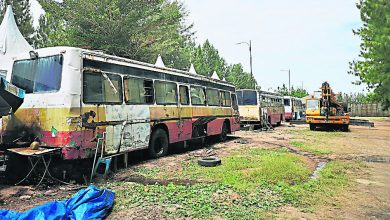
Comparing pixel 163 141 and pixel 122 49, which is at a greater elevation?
pixel 122 49

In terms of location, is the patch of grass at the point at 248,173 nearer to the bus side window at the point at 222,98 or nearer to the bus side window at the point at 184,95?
the bus side window at the point at 184,95

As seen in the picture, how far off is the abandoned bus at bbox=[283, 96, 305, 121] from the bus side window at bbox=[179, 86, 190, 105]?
883 inches

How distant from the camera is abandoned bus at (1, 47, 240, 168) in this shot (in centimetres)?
627

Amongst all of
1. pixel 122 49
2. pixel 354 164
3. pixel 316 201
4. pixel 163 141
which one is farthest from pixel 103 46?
pixel 316 201

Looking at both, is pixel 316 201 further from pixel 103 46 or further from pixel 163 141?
pixel 103 46

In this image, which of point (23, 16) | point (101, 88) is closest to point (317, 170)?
point (101, 88)

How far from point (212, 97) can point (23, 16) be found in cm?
2603

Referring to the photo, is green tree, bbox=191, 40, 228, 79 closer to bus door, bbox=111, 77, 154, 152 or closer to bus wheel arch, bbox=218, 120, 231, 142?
bus wheel arch, bbox=218, 120, 231, 142

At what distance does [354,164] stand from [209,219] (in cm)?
623

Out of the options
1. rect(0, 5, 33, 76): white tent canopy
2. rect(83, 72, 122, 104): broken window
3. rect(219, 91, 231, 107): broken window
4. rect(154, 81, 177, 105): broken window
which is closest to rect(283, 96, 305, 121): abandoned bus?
rect(219, 91, 231, 107): broken window

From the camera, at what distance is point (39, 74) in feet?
22.1

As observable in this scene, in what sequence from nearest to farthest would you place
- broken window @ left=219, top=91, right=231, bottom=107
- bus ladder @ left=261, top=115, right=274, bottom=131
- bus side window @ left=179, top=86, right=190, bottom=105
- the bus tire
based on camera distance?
bus side window @ left=179, top=86, right=190, bottom=105 < broken window @ left=219, top=91, right=231, bottom=107 < the bus tire < bus ladder @ left=261, top=115, right=274, bottom=131

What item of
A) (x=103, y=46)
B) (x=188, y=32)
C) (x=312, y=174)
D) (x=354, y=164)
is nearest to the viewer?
(x=312, y=174)

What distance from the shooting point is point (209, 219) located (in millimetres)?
4324
